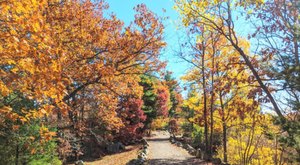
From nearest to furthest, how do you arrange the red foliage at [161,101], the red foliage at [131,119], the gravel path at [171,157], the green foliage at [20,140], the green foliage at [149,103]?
the green foliage at [20,140] → the gravel path at [171,157] → the red foliage at [131,119] → the green foliage at [149,103] → the red foliage at [161,101]

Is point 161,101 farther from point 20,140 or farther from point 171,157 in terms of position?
point 20,140

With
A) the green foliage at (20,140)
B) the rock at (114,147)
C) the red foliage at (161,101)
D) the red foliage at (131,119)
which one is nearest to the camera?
the green foliage at (20,140)

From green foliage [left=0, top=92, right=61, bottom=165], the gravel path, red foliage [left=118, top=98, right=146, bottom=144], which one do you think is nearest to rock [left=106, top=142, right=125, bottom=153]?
red foliage [left=118, top=98, right=146, bottom=144]

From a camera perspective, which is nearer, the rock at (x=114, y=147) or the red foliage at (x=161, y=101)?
the rock at (x=114, y=147)

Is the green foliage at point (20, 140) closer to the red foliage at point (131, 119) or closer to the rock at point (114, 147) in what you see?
the rock at point (114, 147)

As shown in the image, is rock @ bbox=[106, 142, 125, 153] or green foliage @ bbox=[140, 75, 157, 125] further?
green foliage @ bbox=[140, 75, 157, 125]

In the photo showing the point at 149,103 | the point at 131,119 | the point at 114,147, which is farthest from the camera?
the point at 149,103

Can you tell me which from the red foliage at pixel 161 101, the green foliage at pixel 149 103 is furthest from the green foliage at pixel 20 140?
the red foliage at pixel 161 101

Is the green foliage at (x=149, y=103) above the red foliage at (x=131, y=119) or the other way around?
above

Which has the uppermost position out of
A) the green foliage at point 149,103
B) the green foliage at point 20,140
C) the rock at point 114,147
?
the green foliage at point 149,103

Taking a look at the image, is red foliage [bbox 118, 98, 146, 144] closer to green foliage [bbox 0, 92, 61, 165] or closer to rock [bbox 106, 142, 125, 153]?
rock [bbox 106, 142, 125, 153]

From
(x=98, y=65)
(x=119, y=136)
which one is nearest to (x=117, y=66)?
(x=98, y=65)

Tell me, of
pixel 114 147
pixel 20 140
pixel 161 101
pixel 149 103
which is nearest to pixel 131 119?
pixel 114 147

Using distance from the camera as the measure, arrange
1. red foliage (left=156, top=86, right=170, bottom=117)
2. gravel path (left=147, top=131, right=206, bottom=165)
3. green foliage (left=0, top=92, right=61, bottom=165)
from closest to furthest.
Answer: green foliage (left=0, top=92, right=61, bottom=165) → gravel path (left=147, top=131, right=206, bottom=165) → red foliage (left=156, top=86, right=170, bottom=117)
